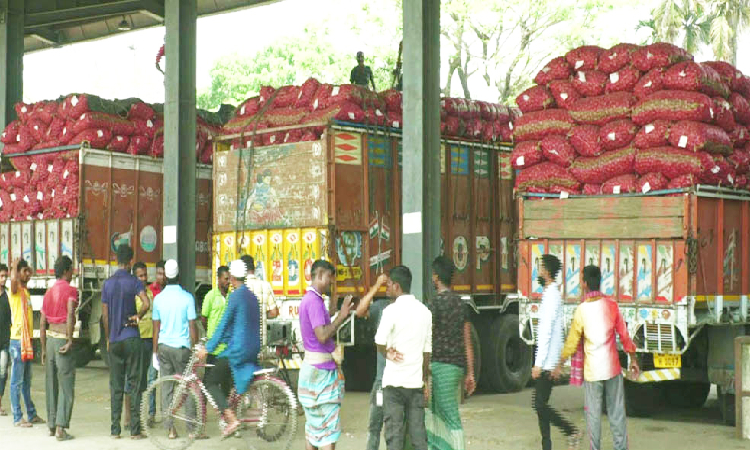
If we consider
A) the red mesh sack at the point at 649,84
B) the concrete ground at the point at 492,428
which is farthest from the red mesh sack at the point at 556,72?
the concrete ground at the point at 492,428

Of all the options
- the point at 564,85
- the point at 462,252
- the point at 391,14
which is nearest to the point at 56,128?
the point at 462,252

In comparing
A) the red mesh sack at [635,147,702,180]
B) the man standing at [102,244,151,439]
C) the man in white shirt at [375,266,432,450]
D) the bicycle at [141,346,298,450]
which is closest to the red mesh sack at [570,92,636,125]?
the red mesh sack at [635,147,702,180]

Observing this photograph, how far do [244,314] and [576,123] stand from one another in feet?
15.0

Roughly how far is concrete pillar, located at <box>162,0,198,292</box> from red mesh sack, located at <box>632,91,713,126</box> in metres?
6.15

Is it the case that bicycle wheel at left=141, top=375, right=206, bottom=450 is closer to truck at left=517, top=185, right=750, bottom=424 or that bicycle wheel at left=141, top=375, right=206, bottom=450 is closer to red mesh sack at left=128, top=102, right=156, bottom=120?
truck at left=517, top=185, right=750, bottom=424

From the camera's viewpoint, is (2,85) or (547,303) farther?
(2,85)

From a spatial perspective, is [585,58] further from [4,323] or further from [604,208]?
[4,323]

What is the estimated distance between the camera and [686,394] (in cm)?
1291

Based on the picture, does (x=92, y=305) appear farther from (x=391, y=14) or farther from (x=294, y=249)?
(x=391, y=14)

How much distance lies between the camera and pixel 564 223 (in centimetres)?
1141

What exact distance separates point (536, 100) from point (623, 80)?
1.07m

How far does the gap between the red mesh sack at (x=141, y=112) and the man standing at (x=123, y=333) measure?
663 centimetres

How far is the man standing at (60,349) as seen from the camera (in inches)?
409

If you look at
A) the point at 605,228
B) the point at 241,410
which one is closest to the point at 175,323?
the point at 241,410
